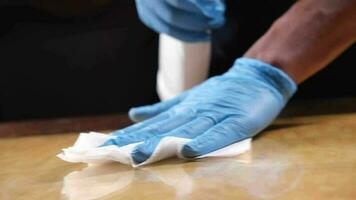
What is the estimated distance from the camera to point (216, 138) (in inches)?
27.4

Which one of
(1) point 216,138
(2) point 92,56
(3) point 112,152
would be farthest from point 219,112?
(2) point 92,56

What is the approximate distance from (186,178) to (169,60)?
36cm

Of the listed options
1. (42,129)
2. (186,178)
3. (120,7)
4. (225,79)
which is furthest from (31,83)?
(186,178)

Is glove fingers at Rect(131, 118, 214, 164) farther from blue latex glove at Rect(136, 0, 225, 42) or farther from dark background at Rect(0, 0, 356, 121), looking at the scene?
dark background at Rect(0, 0, 356, 121)

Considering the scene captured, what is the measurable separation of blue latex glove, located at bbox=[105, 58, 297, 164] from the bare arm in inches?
0.8

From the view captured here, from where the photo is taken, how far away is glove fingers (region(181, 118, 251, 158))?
Result: 677 mm

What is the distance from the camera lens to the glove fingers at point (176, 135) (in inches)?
26.2

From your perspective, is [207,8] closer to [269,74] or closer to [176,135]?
[269,74]

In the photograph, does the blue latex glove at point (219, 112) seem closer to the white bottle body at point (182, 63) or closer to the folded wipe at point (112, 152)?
the folded wipe at point (112, 152)

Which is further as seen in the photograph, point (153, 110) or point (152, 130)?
point (153, 110)

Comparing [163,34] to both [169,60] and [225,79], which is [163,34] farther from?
[225,79]

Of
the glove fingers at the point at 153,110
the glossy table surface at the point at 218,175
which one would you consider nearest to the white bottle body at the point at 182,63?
the glove fingers at the point at 153,110

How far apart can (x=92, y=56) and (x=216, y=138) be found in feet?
1.39

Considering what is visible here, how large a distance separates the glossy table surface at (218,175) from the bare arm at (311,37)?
0.10 meters
